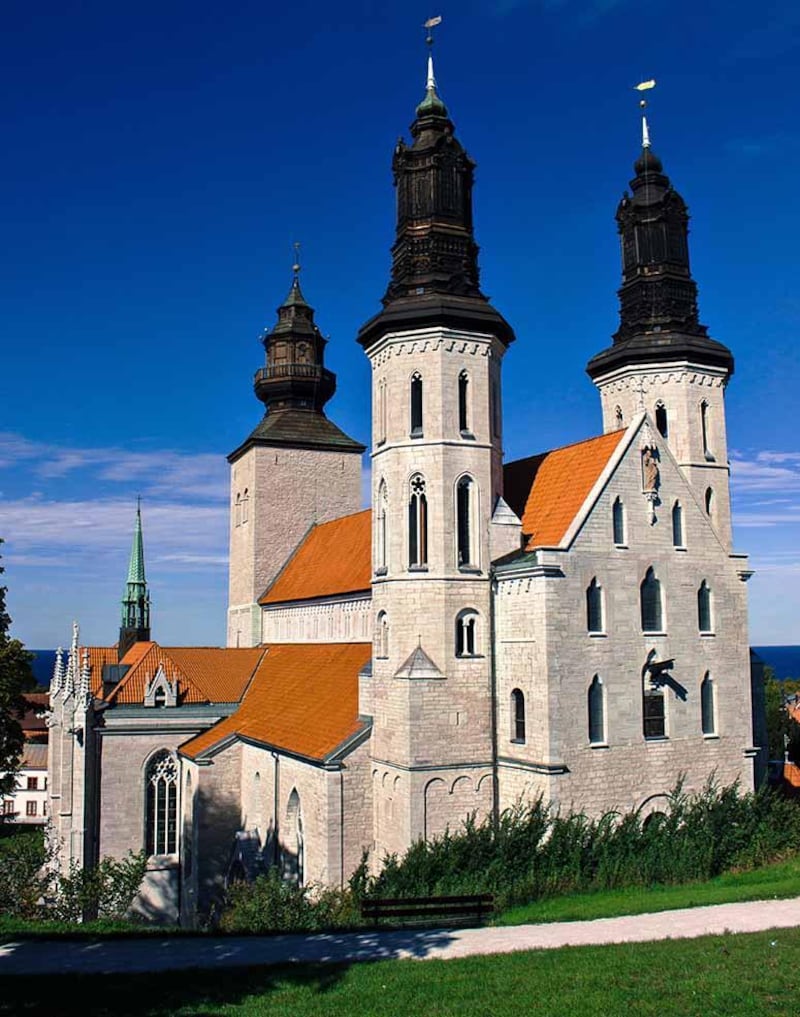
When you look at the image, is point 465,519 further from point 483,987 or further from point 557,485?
point 483,987

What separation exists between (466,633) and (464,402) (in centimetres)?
625

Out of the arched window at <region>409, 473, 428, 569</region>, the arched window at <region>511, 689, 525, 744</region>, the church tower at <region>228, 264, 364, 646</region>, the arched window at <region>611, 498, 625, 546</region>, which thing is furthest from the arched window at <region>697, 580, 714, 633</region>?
the church tower at <region>228, 264, 364, 646</region>

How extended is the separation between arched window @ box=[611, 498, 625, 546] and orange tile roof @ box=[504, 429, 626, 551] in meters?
0.83

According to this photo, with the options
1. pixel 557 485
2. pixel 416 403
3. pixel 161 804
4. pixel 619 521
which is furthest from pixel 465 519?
pixel 161 804

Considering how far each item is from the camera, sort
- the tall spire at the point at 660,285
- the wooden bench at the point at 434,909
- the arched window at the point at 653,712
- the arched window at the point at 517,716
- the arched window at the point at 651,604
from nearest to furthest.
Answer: the wooden bench at the point at 434,909 < the arched window at the point at 517,716 < the arched window at the point at 653,712 < the arched window at the point at 651,604 < the tall spire at the point at 660,285

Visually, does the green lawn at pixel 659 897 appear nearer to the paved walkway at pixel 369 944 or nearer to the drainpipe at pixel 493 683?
the paved walkway at pixel 369 944

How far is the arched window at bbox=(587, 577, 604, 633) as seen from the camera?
24062 mm

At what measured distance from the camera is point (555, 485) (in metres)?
26.6

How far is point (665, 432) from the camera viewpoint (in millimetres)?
31891

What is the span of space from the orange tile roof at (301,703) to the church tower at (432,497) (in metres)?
1.61

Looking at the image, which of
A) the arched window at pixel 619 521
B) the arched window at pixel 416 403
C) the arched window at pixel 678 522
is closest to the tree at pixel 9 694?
the arched window at pixel 416 403

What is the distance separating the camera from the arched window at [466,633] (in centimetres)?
2478

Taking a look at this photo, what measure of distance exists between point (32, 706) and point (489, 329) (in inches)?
747

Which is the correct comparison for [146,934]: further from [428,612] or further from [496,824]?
[428,612]
